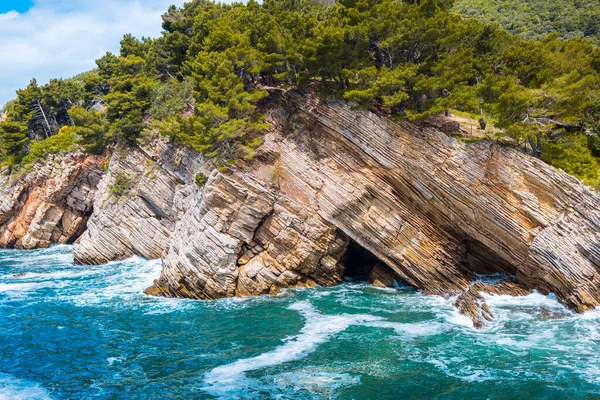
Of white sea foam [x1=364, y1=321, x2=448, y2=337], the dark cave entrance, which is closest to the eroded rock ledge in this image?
the dark cave entrance

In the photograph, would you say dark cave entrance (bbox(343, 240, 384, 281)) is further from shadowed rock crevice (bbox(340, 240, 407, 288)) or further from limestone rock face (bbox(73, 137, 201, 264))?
limestone rock face (bbox(73, 137, 201, 264))

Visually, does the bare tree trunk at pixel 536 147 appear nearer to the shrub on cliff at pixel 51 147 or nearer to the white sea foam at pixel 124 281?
the white sea foam at pixel 124 281

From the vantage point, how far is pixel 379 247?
1135 inches

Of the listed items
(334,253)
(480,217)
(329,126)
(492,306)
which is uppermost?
(329,126)

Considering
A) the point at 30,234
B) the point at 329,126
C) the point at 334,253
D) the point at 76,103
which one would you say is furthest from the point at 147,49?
the point at 334,253

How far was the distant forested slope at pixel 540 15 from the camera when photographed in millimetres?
70500

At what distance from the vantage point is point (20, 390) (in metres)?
17.8

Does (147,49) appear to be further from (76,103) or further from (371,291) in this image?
(371,291)

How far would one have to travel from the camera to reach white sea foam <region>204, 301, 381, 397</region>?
17391mm

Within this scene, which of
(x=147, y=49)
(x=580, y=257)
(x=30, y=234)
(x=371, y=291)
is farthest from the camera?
(x=147, y=49)

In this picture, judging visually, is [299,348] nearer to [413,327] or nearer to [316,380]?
[316,380]

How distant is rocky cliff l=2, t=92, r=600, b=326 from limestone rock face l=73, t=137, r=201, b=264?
5741mm

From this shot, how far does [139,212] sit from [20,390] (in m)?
22.7

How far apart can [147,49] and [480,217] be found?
161 feet
